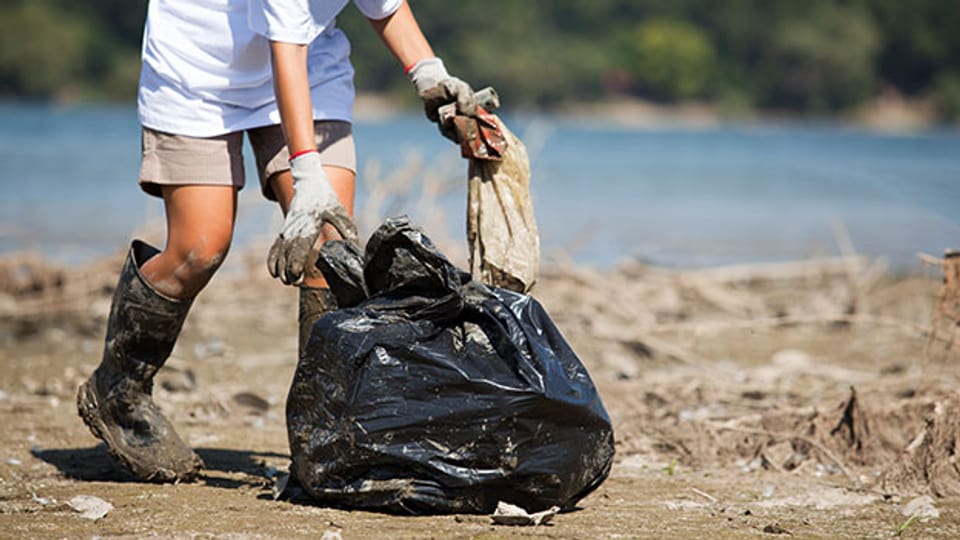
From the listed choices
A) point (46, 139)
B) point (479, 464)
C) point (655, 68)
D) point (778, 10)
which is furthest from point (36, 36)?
point (479, 464)

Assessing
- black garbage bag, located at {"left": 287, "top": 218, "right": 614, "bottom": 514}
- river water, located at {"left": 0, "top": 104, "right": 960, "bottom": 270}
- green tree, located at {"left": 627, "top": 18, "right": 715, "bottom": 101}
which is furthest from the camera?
green tree, located at {"left": 627, "top": 18, "right": 715, "bottom": 101}

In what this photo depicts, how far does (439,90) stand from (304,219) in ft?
1.90

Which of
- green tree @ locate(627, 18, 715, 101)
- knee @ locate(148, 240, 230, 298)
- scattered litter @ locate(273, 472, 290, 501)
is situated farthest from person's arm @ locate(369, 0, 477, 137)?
green tree @ locate(627, 18, 715, 101)

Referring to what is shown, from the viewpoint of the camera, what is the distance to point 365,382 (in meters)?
2.65

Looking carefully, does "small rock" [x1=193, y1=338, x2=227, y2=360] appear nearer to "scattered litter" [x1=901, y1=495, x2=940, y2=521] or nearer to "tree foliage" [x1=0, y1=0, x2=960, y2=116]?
"scattered litter" [x1=901, y1=495, x2=940, y2=521]

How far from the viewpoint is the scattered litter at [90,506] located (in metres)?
2.78

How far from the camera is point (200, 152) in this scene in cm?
312

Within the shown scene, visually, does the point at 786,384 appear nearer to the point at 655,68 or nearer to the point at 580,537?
the point at 580,537

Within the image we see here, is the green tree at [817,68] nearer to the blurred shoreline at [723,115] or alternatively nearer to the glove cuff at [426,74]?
the blurred shoreline at [723,115]

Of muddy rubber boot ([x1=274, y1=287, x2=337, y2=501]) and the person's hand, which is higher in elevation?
the person's hand

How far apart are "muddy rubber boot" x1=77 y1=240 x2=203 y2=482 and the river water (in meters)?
2.96

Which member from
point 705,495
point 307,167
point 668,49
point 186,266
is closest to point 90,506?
point 186,266

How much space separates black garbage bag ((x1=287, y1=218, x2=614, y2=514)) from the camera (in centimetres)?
263

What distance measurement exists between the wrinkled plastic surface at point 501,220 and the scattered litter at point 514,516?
672mm
